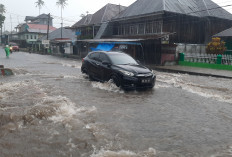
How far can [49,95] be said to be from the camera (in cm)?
798

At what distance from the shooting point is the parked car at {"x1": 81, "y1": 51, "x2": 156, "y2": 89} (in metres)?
8.30

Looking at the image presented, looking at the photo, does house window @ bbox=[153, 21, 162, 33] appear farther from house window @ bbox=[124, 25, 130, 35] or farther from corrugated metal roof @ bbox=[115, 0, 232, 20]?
house window @ bbox=[124, 25, 130, 35]

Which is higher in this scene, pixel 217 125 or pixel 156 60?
pixel 156 60

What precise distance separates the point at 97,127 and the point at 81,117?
77 cm

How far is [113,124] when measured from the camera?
5.20 m

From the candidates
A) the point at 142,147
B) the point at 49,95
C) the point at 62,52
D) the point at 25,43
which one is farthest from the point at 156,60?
the point at 25,43

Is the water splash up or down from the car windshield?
down

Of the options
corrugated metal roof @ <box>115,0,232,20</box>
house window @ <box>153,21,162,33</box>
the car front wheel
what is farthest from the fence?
the car front wheel

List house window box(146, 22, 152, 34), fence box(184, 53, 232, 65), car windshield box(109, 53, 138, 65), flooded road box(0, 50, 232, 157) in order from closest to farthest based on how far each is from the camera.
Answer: flooded road box(0, 50, 232, 157) → car windshield box(109, 53, 138, 65) → fence box(184, 53, 232, 65) → house window box(146, 22, 152, 34)

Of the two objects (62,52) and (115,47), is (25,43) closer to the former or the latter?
(62,52)

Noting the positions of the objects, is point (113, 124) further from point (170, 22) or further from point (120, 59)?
point (170, 22)

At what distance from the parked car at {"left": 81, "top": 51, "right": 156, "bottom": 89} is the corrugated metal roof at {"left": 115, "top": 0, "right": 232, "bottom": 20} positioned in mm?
15962

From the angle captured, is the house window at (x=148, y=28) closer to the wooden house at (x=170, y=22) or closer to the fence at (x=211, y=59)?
the wooden house at (x=170, y=22)

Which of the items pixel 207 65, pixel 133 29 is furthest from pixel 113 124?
pixel 133 29
